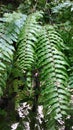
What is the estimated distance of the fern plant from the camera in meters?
1.25

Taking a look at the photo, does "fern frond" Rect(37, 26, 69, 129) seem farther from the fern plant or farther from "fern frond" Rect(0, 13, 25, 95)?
"fern frond" Rect(0, 13, 25, 95)

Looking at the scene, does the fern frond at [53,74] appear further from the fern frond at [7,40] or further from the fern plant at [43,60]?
the fern frond at [7,40]

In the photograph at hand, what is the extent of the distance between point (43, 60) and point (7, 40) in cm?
20

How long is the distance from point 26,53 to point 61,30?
315 mm

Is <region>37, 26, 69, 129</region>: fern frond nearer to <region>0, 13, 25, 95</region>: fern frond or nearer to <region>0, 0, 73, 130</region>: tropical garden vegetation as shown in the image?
<region>0, 0, 73, 130</region>: tropical garden vegetation

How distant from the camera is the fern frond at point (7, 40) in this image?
4.39 feet

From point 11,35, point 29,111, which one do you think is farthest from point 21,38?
point 29,111

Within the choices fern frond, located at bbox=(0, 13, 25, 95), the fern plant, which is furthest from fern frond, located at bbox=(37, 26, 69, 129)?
fern frond, located at bbox=(0, 13, 25, 95)

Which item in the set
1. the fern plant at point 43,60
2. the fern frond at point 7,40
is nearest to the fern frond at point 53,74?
the fern plant at point 43,60

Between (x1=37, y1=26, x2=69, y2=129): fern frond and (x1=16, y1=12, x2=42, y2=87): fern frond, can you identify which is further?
(x1=16, y1=12, x2=42, y2=87): fern frond

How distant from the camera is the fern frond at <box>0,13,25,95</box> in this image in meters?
1.34

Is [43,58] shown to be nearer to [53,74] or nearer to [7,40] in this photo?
[53,74]

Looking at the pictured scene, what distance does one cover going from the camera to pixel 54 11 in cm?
182

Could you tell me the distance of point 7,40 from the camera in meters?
1.42
